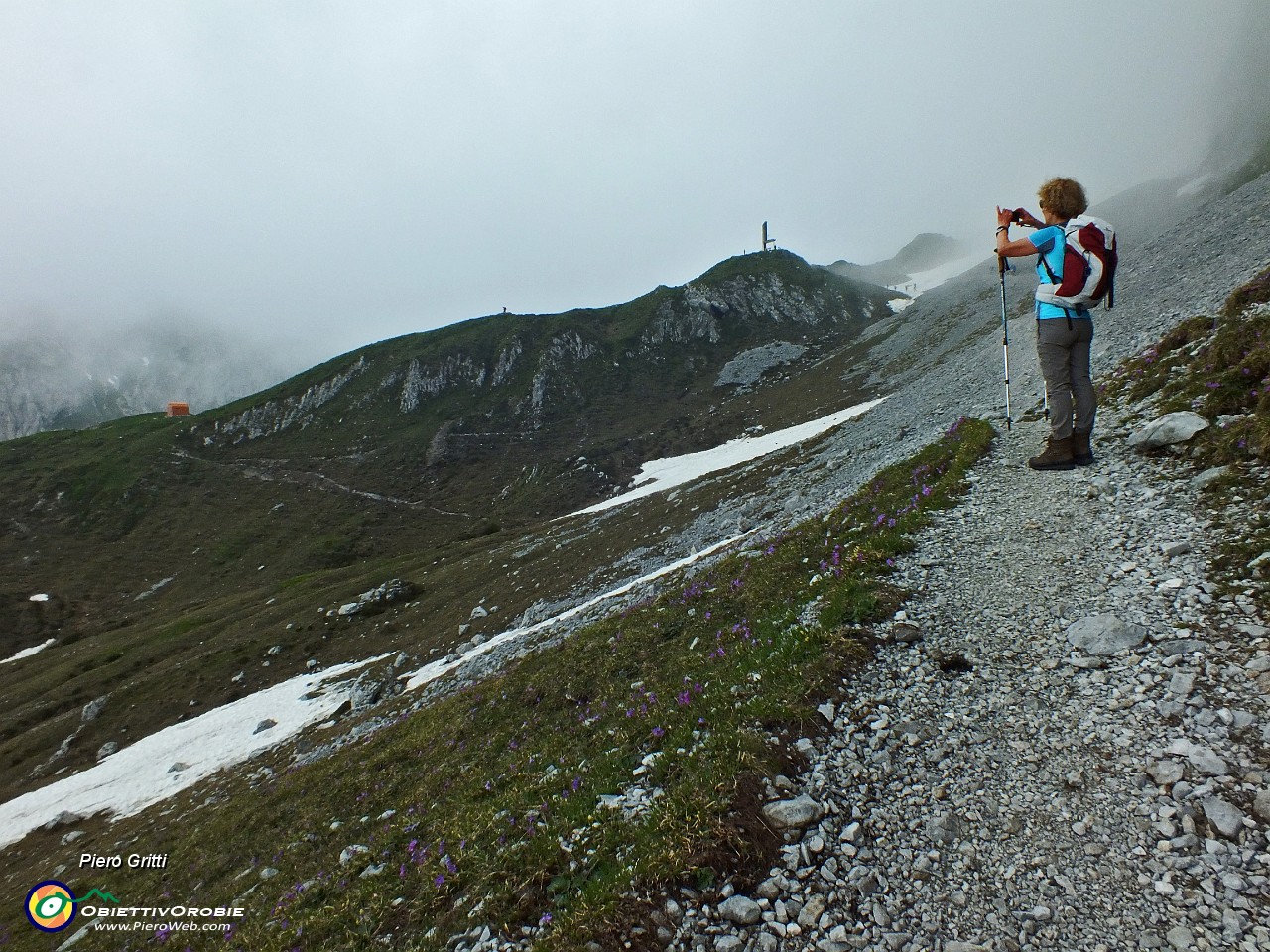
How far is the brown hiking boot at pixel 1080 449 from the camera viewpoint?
11375 mm

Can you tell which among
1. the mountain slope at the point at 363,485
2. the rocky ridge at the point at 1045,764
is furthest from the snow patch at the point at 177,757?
the rocky ridge at the point at 1045,764

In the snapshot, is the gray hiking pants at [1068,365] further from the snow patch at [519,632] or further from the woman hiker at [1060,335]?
the snow patch at [519,632]

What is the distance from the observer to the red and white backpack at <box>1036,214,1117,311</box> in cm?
1005

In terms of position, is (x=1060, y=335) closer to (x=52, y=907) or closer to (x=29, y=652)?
(x=52, y=907)

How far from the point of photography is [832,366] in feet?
315

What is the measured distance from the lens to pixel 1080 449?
1144 cm

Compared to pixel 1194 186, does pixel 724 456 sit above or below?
below

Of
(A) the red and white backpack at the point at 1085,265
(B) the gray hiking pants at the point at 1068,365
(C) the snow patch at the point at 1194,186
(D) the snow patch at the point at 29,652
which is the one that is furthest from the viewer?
(C) the snow patch at the point at 1194,186

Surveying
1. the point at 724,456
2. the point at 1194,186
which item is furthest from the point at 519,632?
the point at 1194,186

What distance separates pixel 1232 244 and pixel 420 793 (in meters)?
44.1

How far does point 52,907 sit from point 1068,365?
33.3m

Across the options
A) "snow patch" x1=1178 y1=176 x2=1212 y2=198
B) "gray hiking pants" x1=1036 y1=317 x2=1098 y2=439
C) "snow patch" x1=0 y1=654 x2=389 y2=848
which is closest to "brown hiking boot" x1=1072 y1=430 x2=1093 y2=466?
"gray hiking pants" x1=1036 y1=317 x2=1098 y2=439

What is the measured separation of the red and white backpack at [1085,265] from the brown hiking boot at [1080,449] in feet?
8.68

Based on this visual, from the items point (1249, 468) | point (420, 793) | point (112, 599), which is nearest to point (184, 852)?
point (420, 793)
